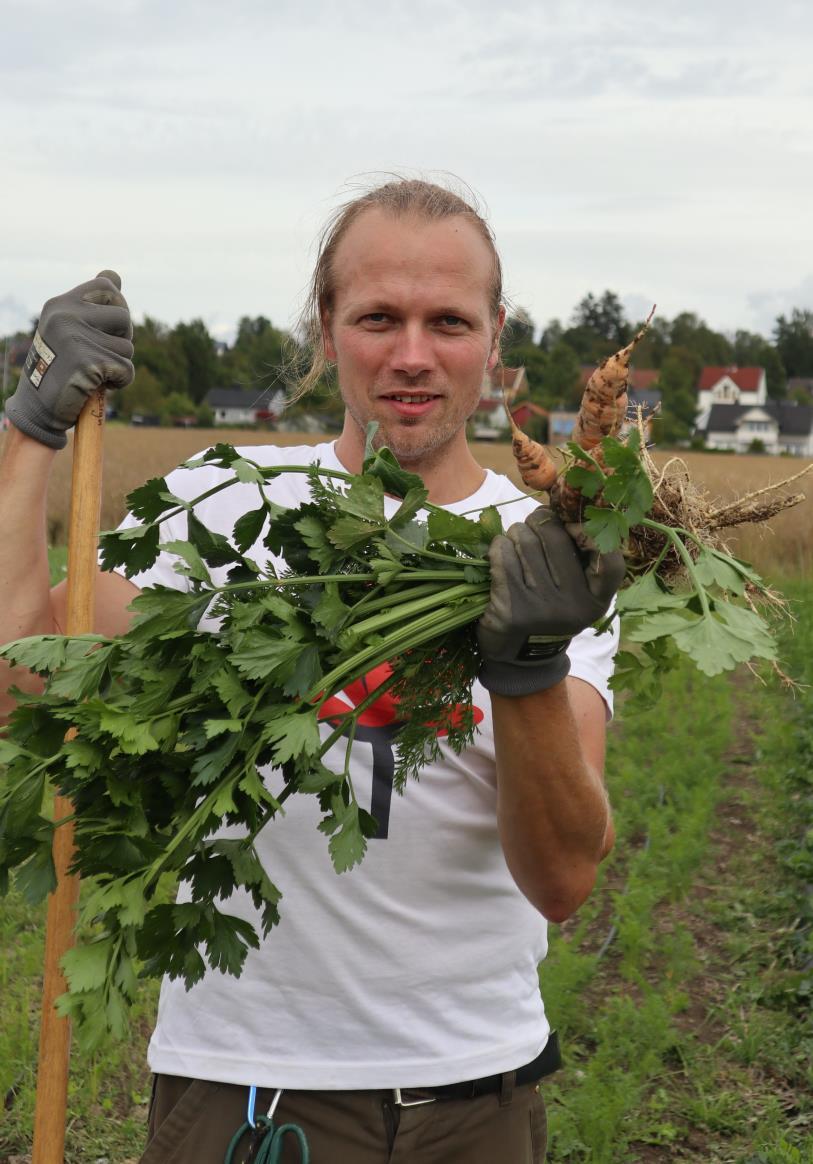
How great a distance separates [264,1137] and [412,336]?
4.82ft

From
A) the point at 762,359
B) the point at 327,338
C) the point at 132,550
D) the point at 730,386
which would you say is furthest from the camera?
the point at 762,359

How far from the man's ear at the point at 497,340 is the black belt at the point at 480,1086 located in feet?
4.63

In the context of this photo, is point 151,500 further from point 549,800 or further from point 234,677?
point 549,800

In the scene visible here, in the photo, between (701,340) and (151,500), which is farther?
(701,340)

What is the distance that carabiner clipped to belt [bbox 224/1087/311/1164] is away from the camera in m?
2.09

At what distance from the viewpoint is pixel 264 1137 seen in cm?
211

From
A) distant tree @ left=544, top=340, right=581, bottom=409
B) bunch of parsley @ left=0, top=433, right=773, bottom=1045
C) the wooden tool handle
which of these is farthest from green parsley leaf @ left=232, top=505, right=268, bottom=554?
distant tree @ left=544, top=340, right=581, bottom=409

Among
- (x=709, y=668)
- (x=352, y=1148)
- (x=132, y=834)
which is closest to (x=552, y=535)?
(x=709, y=668)

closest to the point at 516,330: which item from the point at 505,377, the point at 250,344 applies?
the point at 505,377

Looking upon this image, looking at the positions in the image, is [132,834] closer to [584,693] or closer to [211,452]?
[211,452]

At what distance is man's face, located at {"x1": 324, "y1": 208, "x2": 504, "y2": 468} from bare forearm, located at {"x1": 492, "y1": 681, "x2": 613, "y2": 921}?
62 cm

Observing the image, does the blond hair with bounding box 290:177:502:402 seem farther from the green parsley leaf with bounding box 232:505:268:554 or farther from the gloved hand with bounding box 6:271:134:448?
the green parsley leaf with bounding box 232:505:268:554

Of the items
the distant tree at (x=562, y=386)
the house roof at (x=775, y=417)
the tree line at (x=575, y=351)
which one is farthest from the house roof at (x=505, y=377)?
the house roof at (x=775, y=417)

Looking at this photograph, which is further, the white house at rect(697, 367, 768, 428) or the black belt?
the white house at rect(697, 367, 768, 428)
